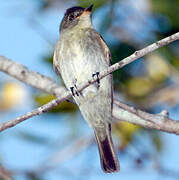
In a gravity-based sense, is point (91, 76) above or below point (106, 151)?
above

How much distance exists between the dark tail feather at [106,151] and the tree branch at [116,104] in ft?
1.06

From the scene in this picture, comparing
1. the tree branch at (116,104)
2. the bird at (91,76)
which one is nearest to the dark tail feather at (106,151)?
the bird at (91,76)

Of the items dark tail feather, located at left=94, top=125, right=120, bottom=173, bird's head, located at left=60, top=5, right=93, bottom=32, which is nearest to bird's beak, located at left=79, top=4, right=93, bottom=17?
bird's head, located at left=60, top=5, right=93, bottom=32

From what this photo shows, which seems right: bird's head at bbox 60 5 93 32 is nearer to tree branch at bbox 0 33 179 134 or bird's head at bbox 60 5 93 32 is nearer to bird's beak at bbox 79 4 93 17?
bird's beak at bbox 79 4 93 17

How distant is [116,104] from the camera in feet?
13.9

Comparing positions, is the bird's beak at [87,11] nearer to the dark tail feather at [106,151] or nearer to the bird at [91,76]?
the bird at [91,76]

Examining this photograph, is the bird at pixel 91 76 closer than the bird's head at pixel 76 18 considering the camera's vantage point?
Yes

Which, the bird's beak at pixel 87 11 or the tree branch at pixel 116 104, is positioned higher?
the bird's beak at pixel 87 11

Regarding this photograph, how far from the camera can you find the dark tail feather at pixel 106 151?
433 cm

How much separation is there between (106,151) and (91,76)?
28.5 inches

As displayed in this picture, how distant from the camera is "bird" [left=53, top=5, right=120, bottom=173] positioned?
14.5 feet

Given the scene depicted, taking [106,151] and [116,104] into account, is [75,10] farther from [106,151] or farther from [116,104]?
[106,151]

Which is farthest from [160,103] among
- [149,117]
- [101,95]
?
[149,117]

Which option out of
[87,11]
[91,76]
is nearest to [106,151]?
[91,76]
